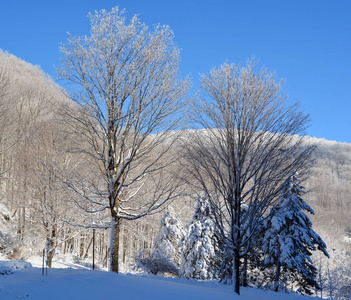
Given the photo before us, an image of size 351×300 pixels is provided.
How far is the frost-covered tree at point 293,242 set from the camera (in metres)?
13.9

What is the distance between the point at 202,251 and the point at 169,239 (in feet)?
17.8

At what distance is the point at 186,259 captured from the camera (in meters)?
17.7

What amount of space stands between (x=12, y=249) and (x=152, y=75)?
11.7 metres

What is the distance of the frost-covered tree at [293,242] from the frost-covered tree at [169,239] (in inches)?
316

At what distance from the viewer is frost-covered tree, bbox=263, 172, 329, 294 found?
13.9 m

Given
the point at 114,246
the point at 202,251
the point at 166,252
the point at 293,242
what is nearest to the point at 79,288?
the point at 114,246

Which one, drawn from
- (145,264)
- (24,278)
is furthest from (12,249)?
(24,278)

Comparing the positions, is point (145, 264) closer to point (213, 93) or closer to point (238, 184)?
point (238, 184)

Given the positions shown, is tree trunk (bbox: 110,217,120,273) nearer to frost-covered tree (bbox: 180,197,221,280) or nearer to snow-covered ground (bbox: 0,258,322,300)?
snow-covered ground (bbox: 0,258,322,300)

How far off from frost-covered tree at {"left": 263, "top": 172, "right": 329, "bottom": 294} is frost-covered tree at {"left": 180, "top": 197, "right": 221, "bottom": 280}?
11.4 ft

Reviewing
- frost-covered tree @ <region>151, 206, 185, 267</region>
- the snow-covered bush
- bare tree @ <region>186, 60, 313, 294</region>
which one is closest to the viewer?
bare tree @ <region>186, 60, 313, 294</region>

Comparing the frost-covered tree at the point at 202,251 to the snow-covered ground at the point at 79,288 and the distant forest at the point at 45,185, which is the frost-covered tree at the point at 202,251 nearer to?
the distant forest at the point at 45,185

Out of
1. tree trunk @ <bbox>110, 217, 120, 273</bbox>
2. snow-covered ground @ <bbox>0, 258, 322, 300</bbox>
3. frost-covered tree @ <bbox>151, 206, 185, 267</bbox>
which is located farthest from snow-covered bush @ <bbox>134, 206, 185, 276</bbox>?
snow-covered ground @ <bbox>0, 258, 322, 300</bbox>

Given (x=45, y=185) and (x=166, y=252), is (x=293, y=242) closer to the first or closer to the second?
(x=166, y=252)
